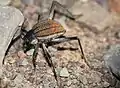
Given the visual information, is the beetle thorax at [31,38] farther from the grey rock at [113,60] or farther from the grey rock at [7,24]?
the grey rock at [113,60]

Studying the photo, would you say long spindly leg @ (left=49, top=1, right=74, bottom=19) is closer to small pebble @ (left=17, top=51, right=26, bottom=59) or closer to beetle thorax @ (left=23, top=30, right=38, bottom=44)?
beetle thorax @ (left=23, top=30, right=38, bottom=44)

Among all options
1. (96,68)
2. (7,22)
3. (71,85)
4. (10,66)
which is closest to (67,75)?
(71,85)

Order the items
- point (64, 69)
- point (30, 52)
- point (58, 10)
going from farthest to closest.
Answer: point (58, 10) → point (30, 52) → point (64, 69)

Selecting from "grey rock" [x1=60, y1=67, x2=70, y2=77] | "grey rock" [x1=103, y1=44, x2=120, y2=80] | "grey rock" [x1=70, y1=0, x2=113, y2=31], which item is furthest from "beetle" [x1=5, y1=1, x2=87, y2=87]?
"grey rock" [x1=70, y1=0, x2=113, y2=31]

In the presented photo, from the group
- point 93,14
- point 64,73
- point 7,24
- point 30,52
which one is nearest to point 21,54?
point 30,52

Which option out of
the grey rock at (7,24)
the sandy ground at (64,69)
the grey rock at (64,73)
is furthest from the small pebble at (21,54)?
the grey rock at (64,73)

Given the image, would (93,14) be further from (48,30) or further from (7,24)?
(7,24)
